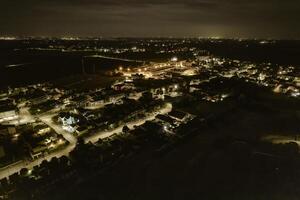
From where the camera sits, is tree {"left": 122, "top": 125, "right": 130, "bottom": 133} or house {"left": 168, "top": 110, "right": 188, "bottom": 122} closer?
tree {"left": 122, "top": 125, "right": 130, "bottom": 133}

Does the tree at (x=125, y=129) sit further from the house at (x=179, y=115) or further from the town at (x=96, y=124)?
the house at (x=179, y=115)

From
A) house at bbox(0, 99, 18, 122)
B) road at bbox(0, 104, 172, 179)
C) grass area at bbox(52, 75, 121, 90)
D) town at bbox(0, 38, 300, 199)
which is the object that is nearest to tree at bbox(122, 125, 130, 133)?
town at bbox(0, 38, 300, 199)

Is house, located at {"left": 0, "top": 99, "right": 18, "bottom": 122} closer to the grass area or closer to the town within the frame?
the town

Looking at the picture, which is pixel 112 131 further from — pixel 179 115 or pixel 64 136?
pixel 179 115

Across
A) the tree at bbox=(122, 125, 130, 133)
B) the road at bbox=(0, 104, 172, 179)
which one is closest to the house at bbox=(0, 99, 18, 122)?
the road at bbox=(0, 104, 172, 179)

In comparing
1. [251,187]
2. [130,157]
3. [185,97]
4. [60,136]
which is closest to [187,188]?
[251,187]

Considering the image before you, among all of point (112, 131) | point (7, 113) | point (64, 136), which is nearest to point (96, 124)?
point (112, 131)

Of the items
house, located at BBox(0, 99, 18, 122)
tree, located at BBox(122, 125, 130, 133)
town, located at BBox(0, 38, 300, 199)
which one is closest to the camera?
town, located at BBox(0, 38, 300, 199)

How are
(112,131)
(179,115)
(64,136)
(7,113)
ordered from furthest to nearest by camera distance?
(7,113) → (179,115) → (112,131) → (64,136)

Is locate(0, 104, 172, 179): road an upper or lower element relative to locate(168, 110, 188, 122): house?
lower

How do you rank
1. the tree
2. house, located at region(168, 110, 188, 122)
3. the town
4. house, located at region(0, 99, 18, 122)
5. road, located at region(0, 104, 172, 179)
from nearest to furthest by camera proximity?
the town, road, located at region(0, 104, 172, 179), the tree, house, located at region(168, 110, 188, 122), house, located at region(0, 99, 18, 122)

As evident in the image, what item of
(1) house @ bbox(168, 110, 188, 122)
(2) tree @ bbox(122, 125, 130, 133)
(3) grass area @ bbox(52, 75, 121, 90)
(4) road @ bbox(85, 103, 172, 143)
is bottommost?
(3) grass area @ bbox(52, 75, 121, 90)
